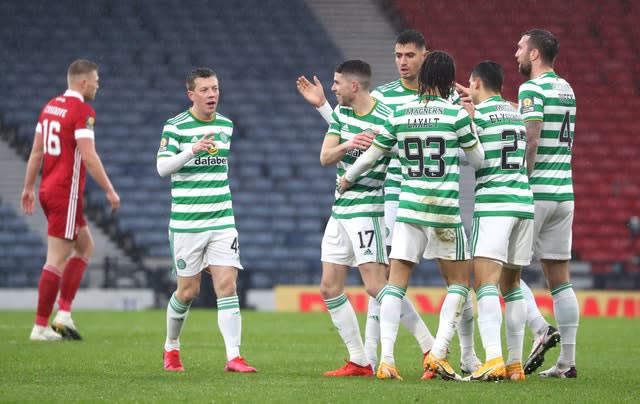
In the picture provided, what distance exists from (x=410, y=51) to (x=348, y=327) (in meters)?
2.01

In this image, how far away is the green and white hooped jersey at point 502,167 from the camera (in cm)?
742

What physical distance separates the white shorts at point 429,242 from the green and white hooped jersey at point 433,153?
64 millimetres

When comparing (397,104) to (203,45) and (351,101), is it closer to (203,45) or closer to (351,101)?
(351,101)

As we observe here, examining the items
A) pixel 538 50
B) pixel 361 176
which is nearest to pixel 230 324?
pixel 361 176

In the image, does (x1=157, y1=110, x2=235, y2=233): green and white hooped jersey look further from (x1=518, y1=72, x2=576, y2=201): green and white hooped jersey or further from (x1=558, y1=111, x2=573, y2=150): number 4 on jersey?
(x1=558, y1=111, x2=573, y2=150): number 4 on jersey

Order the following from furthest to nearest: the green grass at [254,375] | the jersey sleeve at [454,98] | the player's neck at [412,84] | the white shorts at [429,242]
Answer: the player's neck at [412,84], the jersey sleeve at [454,98], the white shorts at [429,242], the green grass at [254,375]

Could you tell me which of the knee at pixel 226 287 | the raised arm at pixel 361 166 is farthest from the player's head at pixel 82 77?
the raised arm at pixel 361 166

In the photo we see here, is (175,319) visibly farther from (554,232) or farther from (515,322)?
(554,232)

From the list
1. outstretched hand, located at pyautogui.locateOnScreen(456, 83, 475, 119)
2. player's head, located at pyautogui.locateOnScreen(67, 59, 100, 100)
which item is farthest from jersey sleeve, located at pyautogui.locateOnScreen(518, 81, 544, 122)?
player's head, located at pyautogui.locateOnScreen(67, 59, 100, 100)

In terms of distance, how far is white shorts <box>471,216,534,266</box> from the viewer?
738cm

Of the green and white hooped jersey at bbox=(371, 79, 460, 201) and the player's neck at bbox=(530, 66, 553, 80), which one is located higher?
the player's neck at bbox=(530, 66, 553, 80)

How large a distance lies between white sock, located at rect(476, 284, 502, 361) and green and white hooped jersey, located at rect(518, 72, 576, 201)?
948mm

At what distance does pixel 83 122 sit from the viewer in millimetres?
10383

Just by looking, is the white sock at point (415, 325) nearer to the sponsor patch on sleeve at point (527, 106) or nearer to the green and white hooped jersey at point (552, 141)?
the green and white hooped jersey at point (552, 141)
